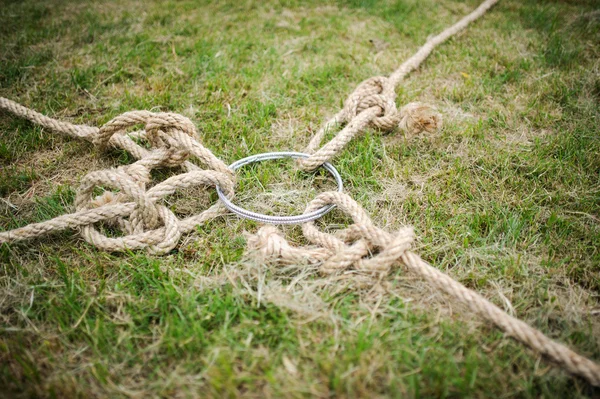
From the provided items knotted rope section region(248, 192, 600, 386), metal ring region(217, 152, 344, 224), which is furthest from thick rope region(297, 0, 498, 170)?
knotted rope section region(248, 192, 600, 386)

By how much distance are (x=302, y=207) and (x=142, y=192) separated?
0.69 meters

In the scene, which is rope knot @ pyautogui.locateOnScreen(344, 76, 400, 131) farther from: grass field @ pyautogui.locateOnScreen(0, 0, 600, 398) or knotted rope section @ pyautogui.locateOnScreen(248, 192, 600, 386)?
knotted rope section @ pyautogui.locateOnScreen(248, 192, 600, 386)

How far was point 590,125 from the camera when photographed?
2279mm

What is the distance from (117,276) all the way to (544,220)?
5.88 ft

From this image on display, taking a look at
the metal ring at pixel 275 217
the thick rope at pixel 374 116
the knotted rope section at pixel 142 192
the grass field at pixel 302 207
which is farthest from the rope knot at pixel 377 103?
the knotted rope section at pixel 142 192

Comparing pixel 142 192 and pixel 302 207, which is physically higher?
pixel 142 192

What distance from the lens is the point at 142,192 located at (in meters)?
1.65

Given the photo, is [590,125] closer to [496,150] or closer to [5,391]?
[496,150]

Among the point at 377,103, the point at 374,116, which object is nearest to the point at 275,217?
the point at 374,116

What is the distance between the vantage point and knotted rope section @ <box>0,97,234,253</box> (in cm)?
164

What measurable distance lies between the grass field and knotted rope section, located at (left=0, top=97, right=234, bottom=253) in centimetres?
7

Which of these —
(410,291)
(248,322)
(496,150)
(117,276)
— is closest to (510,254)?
(410,291)

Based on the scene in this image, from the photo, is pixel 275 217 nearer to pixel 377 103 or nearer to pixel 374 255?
pixel 374 255

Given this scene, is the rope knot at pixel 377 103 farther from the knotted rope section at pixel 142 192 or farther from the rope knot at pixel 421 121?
the knotted rope section at pixel 142 192
